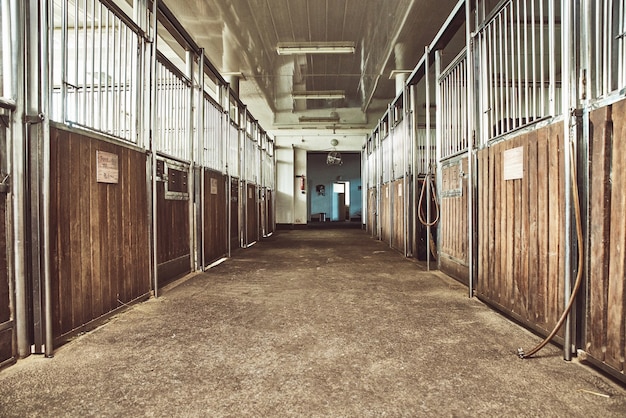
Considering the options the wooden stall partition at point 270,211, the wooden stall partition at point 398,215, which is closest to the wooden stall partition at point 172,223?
the wooden stall partition at point 398,215

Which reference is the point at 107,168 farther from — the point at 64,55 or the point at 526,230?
the point at 526,230

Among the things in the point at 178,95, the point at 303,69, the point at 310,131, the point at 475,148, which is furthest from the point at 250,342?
the point at 310,131

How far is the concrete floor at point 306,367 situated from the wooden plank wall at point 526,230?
0.61ft

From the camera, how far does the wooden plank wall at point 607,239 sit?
162 cm

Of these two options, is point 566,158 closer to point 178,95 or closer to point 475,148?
point 475,148

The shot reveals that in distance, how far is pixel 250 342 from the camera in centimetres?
210

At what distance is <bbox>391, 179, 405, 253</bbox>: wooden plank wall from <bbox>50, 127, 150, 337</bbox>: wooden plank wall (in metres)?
4.07

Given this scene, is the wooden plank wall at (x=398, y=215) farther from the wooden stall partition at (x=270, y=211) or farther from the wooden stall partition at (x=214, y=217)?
the wooden stall partition at (x=270, y=211)

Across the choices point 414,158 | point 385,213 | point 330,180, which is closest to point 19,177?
point 414,158

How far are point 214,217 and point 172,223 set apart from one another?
122 cm

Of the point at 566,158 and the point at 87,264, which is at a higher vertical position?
the point at 566,158

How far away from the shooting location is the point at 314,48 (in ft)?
22.7

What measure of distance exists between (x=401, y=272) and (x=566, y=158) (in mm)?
2634

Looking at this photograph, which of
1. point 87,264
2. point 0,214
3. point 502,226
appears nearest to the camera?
point 0,214
